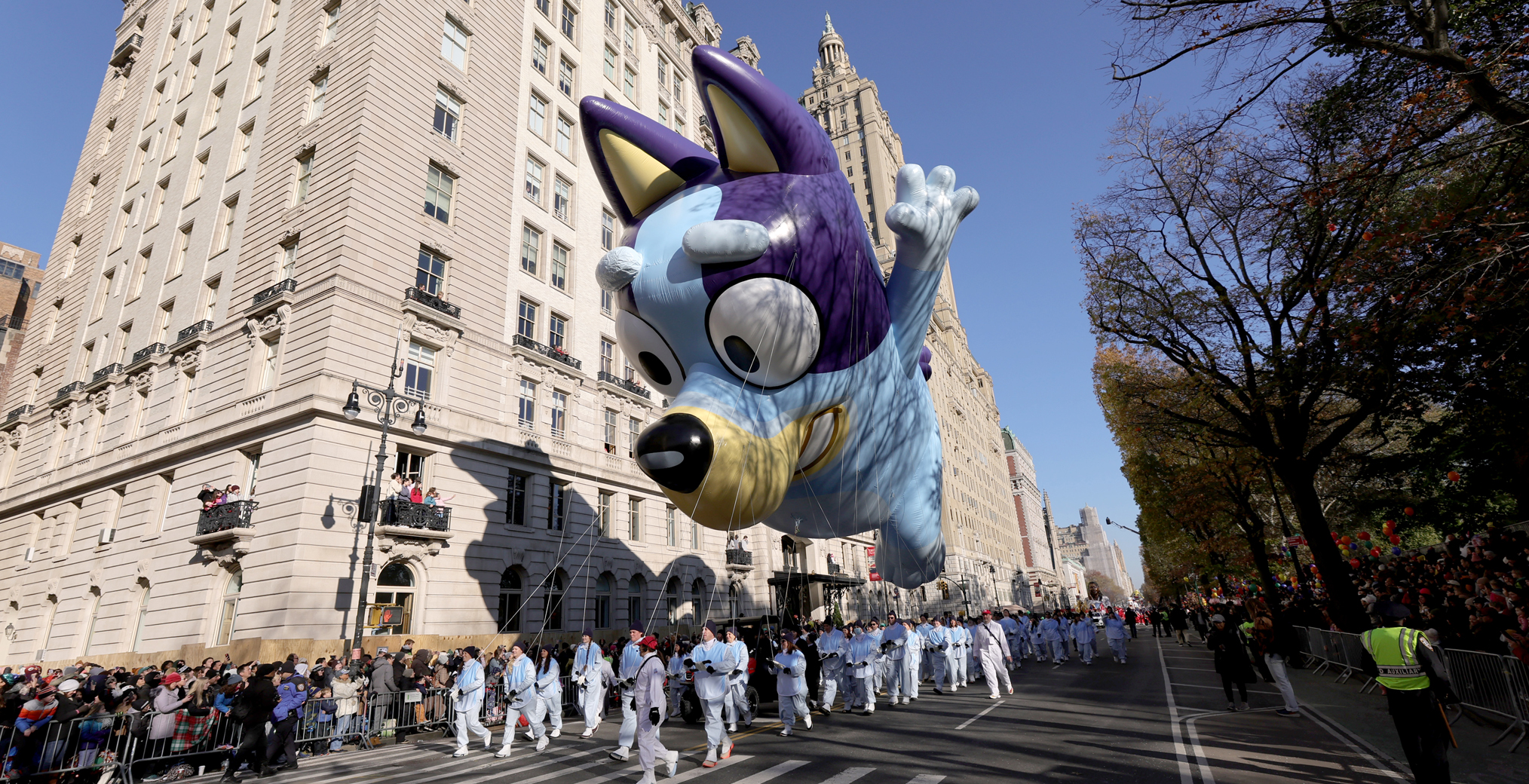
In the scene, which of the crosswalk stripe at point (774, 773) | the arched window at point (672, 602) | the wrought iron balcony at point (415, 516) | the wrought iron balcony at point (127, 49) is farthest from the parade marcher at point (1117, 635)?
the wrought iron balcony at point (127, 49)

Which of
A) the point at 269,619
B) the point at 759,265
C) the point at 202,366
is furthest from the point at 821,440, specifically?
the point at 202,366

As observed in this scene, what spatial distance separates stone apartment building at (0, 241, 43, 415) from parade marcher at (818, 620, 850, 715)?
57.3m

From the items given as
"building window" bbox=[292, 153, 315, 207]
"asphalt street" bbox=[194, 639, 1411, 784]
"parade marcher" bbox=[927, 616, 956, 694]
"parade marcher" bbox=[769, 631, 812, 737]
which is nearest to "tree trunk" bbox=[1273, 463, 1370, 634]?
"asphalt street" bbox=[194, 639, 1411, 784]

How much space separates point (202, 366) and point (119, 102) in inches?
927

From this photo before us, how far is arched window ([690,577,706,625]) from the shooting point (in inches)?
1049

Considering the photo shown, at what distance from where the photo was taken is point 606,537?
23.7m

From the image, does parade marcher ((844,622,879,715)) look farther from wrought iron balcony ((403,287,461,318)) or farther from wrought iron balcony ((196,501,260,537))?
wrought iron balcony ((403,287,461,318))

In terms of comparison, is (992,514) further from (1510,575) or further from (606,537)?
(1510,575)

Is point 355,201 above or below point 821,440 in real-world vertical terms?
above

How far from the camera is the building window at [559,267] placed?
81.0 feet

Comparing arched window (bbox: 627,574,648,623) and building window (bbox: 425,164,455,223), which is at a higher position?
building window (bbox: 425,164,455,223)

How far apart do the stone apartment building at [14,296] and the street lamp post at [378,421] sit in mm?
45354

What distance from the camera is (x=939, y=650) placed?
1585cm

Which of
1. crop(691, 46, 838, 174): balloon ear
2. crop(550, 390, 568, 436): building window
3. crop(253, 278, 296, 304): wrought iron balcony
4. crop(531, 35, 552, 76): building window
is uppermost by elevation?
crop(531, 35, 552, 76): building window
